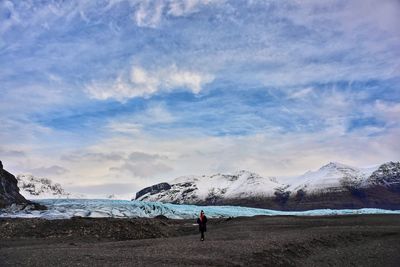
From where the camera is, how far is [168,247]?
3234cm

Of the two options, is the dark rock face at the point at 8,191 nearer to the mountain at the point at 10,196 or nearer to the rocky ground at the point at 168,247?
the mountain at the point at 10,196

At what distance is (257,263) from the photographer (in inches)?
1119

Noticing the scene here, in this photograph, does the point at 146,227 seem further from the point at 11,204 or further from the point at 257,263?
the point at 11,204

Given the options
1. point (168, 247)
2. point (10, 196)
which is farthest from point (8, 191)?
point (168, 247)

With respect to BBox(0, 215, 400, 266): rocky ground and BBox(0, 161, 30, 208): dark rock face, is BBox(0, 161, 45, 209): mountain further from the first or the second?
BBox(0, 215, 400, 266): rocky ground

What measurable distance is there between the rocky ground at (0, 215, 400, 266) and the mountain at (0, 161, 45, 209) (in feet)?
125

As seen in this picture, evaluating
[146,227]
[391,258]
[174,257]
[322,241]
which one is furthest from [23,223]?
[391,258]

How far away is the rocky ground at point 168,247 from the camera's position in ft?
86.8

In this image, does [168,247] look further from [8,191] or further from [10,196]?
[8,191]

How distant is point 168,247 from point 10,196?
70.9 m

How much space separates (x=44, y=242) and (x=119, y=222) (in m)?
10.7

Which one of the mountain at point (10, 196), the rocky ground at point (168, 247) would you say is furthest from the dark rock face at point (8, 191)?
the rocky ground at point (168, 247)

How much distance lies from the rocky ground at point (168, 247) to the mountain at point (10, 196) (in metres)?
38.1

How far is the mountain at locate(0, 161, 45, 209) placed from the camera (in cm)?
8441
